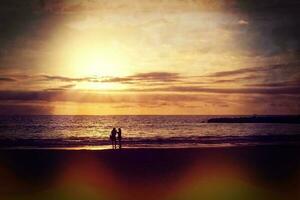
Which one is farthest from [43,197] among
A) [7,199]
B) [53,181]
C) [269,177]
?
[269,177]

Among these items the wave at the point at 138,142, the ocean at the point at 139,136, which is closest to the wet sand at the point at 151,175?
the ocean at the point at 139,136

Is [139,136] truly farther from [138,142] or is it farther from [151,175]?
[151,175]

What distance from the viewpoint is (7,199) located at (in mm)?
8320

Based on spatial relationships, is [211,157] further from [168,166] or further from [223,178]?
[223,178]

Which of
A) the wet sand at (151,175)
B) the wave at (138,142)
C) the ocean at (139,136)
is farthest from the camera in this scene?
the ocean at (139,136)

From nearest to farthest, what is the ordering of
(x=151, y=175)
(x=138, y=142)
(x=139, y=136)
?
(x=151, y=175) < (x=138, y=142) < (x=139, y=136)

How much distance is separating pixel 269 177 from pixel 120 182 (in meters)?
3.60

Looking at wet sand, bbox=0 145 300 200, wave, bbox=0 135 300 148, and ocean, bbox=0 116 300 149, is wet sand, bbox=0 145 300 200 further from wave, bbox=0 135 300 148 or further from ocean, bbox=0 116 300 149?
wave, bbox=0 135 300 148

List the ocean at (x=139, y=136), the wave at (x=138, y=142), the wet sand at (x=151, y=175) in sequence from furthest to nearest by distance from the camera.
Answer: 1. the ocean at (x=139, y=136)
2. the wave at (x=138, y=142)
3. the wet sand at (x=151, y=175)

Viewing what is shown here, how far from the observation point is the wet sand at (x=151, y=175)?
29.0 feet

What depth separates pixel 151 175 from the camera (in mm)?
10930

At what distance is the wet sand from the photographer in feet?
29.0

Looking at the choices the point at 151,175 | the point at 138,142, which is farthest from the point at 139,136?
the point at 151,175

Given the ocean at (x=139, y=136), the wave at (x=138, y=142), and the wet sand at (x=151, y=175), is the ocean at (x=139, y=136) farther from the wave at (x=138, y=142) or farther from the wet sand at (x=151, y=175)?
the wet sand at (x=151, y=175)
